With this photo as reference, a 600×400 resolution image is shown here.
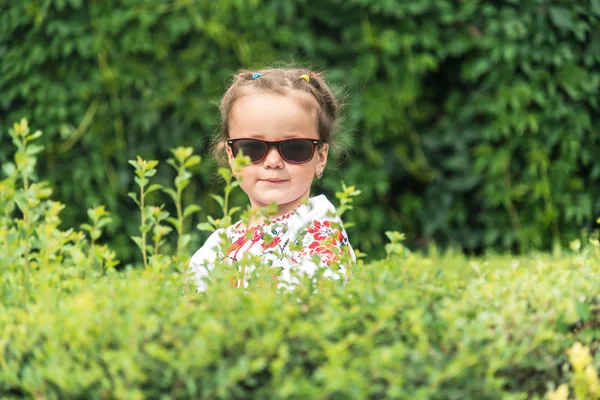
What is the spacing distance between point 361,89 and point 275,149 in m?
2.46

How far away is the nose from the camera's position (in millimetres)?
3229

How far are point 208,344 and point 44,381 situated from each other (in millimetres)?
398

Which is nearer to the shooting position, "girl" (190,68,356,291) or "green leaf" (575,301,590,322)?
"green leaf" (575,301,590,322)

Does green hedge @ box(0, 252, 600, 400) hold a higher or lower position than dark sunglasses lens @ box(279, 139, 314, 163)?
lower

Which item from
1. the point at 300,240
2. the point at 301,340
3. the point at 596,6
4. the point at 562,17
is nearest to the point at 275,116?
the point at 300,240

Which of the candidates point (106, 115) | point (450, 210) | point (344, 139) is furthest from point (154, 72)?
point (450, 210)

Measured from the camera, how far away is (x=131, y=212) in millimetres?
5613

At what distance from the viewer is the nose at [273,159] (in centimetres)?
323

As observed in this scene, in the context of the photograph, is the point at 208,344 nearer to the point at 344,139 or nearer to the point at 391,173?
the point at 344,139

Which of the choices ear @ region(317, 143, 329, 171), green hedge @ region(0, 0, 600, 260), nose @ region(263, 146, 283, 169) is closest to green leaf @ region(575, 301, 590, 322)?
nose @ region(263, 146, 283, 169)

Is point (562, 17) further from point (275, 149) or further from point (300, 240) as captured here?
point (300, 240)

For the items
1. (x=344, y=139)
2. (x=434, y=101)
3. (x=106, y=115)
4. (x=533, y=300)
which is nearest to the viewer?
(x=533, y=300)

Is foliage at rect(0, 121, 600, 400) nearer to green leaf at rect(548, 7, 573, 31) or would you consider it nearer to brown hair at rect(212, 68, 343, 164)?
brown hair at rect(212, 68, 343, 164)

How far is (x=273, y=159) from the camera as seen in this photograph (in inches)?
127
